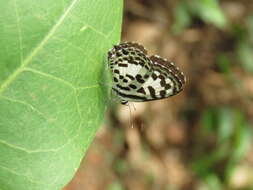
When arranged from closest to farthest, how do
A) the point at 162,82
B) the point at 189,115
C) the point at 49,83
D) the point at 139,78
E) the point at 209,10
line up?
the point at 49,83 → the point at 139,78 → the point at 162,82 → the point at 209,10 → the point at 189,115

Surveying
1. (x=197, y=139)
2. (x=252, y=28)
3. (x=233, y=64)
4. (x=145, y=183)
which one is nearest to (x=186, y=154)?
(x=197, y=139)

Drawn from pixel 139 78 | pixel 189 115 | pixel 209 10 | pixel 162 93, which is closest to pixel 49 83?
pixel 139 78

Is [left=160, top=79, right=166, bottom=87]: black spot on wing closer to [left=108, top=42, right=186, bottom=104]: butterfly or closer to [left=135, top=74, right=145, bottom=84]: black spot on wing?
[left=108, top=42, right=186, bottom=104]: butterfly

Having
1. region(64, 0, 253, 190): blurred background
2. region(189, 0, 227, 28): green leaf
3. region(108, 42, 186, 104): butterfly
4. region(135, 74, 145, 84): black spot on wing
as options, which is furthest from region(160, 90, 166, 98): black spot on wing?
region(64, 0, 253, 190): blurred background

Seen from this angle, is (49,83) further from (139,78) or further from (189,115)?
(189,115)

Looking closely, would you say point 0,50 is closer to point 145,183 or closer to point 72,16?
point 72,16

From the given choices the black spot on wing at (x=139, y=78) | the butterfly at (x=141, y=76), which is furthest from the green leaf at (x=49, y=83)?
the black spot on wing at (x=139, y=78)

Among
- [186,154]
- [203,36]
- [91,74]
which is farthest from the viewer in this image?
[203,36]
